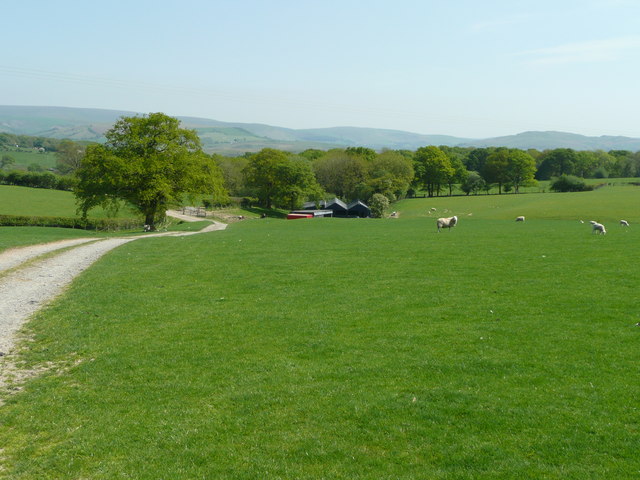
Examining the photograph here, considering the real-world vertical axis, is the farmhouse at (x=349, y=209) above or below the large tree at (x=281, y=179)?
below

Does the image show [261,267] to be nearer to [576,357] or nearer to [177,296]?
[177,296]

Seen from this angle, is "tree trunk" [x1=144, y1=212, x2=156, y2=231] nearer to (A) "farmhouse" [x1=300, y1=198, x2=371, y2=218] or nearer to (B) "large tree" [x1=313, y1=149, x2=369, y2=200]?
(A) "farmhouse" [x1=300, y1=198, x2=371, y2=218]

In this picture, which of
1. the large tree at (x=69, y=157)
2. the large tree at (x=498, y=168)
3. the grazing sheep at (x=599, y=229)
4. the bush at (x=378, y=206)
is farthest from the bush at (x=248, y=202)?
the grazing sheep at (x=599, y=229)

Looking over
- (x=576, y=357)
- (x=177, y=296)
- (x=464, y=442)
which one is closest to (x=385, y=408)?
(x=464, y=442)

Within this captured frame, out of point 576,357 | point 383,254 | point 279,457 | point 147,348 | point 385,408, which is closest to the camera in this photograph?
point 279,457

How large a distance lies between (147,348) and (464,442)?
9668 mm

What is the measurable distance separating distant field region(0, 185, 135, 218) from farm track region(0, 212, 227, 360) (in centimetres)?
5662

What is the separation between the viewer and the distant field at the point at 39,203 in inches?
3578

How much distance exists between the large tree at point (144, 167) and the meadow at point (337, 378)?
129 feet

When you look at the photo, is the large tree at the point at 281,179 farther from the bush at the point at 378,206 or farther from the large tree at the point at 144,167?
the large tree at the point at 144,167

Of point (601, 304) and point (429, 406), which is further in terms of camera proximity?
point (601, 304)

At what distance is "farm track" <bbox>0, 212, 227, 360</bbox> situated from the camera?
58.0 ft

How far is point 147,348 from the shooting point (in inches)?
569

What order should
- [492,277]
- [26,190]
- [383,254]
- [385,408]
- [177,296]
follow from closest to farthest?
[385,408] → [177,296] → [492,277] → [383,254] → [26,190]
